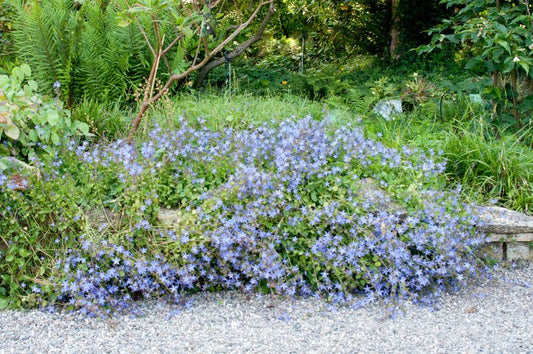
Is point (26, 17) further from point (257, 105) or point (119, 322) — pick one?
point (119, 322)

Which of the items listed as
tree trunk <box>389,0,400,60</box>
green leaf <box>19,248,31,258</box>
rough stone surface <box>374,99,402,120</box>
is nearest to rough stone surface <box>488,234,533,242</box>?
rough stone surface <box>374,99,402,120</box>

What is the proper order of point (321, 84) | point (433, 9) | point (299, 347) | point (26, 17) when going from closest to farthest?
point (299, 347)
point (26, 17)
point (321, 84)
point (433, 9)

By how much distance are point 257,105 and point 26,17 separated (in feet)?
7.36

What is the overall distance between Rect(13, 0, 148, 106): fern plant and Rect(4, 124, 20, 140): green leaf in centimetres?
173

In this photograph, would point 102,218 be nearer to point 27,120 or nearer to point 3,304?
point 3,304

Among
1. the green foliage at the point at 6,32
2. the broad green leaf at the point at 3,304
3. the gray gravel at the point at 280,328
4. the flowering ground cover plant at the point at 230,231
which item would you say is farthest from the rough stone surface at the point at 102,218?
the green foliage at the point at 6,32

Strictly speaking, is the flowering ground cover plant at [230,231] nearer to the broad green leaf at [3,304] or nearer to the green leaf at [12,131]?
the broad green leaf at [3,304]

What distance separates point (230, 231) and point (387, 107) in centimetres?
283

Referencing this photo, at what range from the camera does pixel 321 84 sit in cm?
609

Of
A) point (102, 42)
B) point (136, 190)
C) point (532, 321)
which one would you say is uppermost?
point (102, 42)

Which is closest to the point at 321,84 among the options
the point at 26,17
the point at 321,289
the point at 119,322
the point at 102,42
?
the point at 102,42

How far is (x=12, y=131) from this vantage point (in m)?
3.22

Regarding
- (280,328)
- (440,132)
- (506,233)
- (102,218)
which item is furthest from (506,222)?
(102,218)

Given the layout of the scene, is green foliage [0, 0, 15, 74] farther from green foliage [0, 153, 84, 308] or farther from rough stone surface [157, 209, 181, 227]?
rough stone surface [157, 209, 181, 227]
